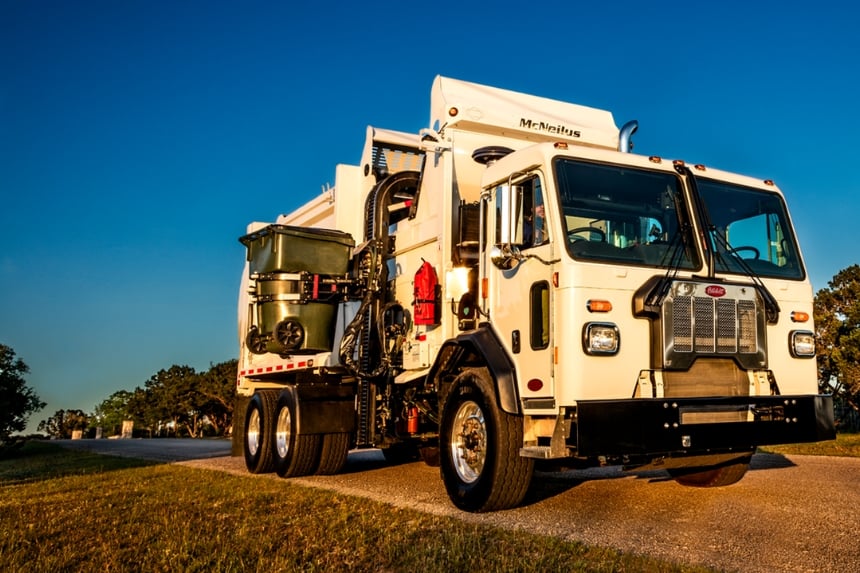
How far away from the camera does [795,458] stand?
11695mm

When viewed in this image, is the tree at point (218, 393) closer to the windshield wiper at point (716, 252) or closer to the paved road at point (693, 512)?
the paved road at point (693, 512)

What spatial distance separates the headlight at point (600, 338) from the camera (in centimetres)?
593

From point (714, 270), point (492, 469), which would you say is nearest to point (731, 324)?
point (714, 270)

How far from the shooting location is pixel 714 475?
25.7ft

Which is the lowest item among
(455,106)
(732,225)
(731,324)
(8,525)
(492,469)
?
(8,525)

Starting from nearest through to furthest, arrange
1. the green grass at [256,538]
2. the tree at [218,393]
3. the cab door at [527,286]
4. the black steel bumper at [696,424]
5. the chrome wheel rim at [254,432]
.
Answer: the green grass at [256,538] < the black steel bumper at [696,424] < the cab door at [527,286] < the chrome wheel rim at [254,432] < the tree at [218,393]

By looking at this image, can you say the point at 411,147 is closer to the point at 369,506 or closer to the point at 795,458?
Answer: the point at 369,506

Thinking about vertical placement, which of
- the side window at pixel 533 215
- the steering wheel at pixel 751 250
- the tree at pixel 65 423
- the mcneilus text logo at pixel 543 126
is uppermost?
the mcneilus text logo at pixel 543 126

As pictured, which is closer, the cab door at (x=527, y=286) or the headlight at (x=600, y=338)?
the headlight at (x=600, y=338)

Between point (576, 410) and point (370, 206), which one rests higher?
point (370, 206)

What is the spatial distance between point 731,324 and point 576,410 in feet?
5.07

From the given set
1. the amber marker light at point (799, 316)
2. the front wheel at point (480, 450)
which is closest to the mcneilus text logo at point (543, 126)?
the front wheel at point (480, 450)

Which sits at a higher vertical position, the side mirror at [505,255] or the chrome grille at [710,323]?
the side mirror at [505,255]

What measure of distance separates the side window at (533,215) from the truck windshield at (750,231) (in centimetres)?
146
